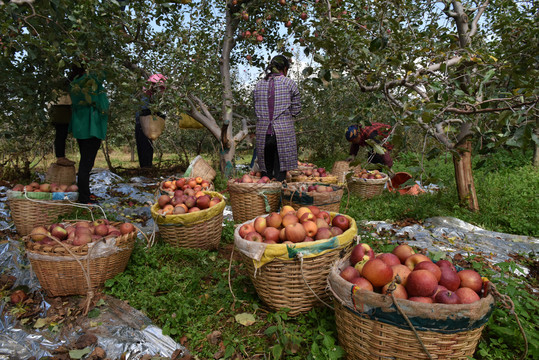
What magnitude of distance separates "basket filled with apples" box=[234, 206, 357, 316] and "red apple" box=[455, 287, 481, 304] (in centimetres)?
72

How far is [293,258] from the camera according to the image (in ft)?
6.81

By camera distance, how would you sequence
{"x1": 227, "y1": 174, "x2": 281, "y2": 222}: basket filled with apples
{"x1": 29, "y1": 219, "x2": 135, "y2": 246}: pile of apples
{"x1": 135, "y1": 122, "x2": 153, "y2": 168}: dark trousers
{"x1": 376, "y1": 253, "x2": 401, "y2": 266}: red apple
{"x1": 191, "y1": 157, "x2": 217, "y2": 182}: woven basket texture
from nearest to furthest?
{"x1": 376, "y1": 253, "x2": 401, "y2": 266}: red apple, {"x1": 29, "y1": 219, "x2": 135, "y2": 246}: pile of apples, {"x1": 227, "y1": 174, "x2": 281, "y2": 222}: basket filled with apples, {"x1": 191, "y1": 157, "x2": 217, "y2": 182}: woven basket texture, {"x1": 135, "y1": 122, "x2": 153, "y2": 168}: dark trousers

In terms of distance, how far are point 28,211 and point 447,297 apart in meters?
4.36

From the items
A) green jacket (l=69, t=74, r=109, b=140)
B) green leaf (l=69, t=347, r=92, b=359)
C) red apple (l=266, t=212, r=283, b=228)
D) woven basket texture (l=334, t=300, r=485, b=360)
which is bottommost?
green leaf (l=69, t=347, r=92, b=359)

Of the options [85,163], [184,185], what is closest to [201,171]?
[184,185]

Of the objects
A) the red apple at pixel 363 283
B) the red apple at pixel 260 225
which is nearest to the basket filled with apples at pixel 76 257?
the red apple at pixel 260 225

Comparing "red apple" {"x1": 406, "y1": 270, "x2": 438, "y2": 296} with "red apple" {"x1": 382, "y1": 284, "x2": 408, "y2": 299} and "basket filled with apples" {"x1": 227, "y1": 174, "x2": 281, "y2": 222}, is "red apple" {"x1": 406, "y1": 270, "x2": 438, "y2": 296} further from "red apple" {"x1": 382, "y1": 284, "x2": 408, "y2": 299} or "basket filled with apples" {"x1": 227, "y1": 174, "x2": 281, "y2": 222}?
"basket filled with apples" {"x1": 227, "y1": 174, "x2": 281, "y2": 222}

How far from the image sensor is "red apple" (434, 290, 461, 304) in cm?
156

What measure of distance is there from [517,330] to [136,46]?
6.66 m

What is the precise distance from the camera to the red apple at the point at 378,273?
1.71m

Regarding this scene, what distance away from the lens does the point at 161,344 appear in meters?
2.08

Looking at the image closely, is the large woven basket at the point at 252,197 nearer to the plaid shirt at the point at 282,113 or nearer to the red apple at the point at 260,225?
the plaid shirt at the point at 282,113

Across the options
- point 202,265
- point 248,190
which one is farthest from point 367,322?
point 248,190

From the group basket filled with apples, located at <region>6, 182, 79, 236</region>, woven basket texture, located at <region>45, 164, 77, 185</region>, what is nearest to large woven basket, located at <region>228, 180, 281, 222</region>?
basket filled with apples, located at <region>6, 182, 79, 236</region>
